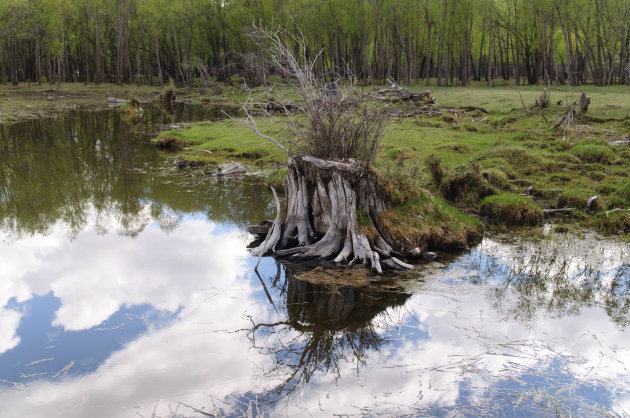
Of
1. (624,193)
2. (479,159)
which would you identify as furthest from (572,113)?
(624,193)

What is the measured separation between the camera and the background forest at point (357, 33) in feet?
119

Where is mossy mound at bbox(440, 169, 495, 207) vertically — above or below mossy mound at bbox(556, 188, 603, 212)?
above

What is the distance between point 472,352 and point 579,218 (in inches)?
242

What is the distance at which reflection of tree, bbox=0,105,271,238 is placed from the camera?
38.7 feet

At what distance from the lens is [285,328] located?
696 cm

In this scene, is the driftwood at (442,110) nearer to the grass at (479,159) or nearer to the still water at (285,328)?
the grass at (479,159)

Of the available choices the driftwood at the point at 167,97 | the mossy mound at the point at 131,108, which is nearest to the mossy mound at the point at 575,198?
the mossy mound at the point at 131,108

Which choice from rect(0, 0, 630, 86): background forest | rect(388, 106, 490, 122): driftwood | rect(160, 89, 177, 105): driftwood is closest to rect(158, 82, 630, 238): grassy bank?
rect(388, 106, 490, 122): driftwood

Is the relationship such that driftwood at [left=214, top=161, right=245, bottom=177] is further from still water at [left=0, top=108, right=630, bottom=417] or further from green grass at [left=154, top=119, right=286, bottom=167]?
still water at [left=0, top=108, right=630, bottom=417]

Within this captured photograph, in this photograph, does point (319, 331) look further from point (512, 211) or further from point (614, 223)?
point (614, 223)

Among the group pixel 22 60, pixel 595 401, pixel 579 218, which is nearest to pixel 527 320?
pixel 595 401

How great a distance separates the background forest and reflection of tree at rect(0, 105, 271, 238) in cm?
1173

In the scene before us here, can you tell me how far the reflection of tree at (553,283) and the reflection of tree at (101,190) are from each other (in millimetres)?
5656

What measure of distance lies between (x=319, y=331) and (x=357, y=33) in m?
45.6
